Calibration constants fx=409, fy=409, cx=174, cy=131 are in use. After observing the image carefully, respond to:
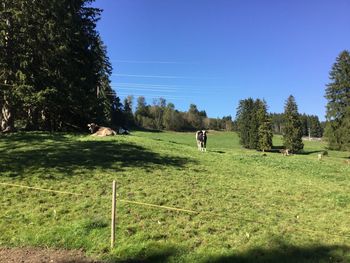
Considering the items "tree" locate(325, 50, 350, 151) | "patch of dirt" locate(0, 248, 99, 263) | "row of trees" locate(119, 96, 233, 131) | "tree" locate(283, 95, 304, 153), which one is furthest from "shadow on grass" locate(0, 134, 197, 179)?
"row of trees" locate(119, 96, 233, 131)

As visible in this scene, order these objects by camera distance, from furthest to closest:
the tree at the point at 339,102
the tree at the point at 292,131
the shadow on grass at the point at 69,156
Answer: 1. the tree at the point at 292,131
2. the tree at the point at 339,102
3. the shadow on grass at the point at 69,156

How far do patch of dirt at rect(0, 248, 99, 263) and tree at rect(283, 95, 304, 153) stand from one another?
2905 inches

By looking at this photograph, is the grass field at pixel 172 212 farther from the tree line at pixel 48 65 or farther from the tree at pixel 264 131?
the tree at pixel 264 131

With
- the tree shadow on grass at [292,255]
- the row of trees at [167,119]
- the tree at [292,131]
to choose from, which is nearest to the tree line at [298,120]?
the tree at [292,131]

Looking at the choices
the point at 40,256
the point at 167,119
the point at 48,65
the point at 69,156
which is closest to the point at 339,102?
the point at 48,65

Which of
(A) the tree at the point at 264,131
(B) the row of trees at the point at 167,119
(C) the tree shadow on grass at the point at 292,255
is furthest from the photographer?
(B) the row of trees at the point at 167,119

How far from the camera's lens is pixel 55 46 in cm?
3086

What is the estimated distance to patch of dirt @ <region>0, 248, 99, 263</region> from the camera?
26.0 ft

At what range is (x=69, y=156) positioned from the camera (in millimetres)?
17562

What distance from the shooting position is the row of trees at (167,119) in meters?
152

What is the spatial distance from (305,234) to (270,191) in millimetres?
4590

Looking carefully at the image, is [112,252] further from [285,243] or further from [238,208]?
[238,208]

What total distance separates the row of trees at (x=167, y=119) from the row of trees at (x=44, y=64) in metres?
102

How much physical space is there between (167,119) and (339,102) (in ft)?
301
